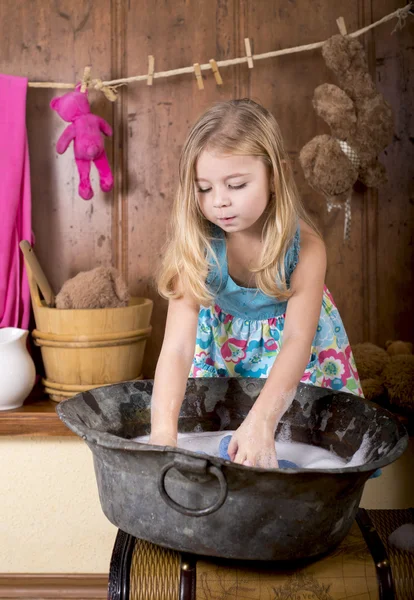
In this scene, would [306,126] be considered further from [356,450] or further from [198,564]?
[198,564]

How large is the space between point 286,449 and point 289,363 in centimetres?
17

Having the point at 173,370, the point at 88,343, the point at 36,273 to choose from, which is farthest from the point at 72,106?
the point at 173,370

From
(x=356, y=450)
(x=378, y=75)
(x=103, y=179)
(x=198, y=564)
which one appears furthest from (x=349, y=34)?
(x=198, y=564)

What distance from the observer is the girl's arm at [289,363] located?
1.02 metres

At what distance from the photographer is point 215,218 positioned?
1171 millimetres

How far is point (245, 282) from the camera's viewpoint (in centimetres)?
141

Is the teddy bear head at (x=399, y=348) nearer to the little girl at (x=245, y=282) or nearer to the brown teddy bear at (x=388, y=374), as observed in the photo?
the brown teddy bear at (x=388, y=374)

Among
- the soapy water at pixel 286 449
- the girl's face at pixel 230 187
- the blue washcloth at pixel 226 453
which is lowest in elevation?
the soapy water at pixel 286 449

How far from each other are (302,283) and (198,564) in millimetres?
545

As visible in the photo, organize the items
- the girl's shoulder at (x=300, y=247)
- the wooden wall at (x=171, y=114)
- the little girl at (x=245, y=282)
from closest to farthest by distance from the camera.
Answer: the little girl at (x=245, y=282)
the girl's shoulder at (x=300, y=247)
the wooden wall at (x=171, y=114)

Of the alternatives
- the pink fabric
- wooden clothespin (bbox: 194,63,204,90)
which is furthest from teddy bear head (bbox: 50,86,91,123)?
wooden clothespin (bbox: 194,63,204,90)

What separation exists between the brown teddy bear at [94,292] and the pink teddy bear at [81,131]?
261mm

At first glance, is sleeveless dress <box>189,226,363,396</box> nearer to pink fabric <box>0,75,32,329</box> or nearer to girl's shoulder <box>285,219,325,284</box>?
girl's shoulder <box>285,219,325,284</box>

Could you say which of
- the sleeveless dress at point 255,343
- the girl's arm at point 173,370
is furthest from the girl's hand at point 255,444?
the sleeveless dress at point 255,343
